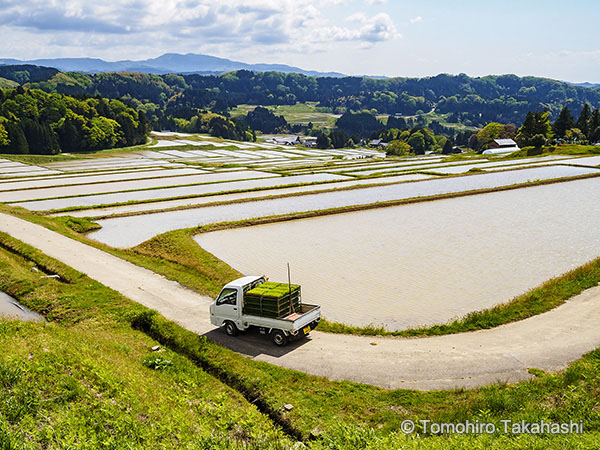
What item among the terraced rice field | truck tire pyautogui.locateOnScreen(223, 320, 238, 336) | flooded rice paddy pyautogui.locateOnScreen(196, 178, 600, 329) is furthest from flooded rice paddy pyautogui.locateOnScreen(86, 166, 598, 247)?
truck tire pyautogui.locateOnScreen(223, 320, 238, 336)

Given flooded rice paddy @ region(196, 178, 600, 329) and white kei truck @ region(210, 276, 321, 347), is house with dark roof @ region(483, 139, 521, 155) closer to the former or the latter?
flooded rice paddy @ region(196, 178, 600, 329)

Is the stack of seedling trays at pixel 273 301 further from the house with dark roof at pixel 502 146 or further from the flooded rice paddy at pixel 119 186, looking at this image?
the house with dark roof at pixel 502 146

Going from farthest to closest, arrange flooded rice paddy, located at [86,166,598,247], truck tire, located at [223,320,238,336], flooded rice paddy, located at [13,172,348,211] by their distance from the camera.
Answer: flooded rice paddy, located at [13,172,348,211]
flooded rice paddy, located at [86,166,598,247]
truck tire, located at [223,320,238,336]

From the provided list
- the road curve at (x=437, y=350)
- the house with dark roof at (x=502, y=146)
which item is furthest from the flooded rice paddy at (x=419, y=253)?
the house with dark roof at (x=502, y=146)

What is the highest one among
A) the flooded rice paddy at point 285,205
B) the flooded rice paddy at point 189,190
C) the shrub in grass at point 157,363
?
the shrub in grass at point 157,363

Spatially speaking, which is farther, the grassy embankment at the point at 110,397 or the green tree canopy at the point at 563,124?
the green tree canopy at the point at 563,124

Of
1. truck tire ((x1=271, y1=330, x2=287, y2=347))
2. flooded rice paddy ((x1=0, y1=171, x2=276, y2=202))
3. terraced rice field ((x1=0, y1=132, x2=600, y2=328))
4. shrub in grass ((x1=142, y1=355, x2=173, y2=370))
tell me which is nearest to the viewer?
shrub in grass ((x1=142, y1=355, x2=173, y2=370))
